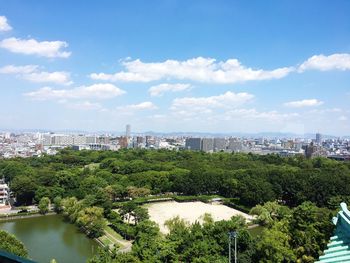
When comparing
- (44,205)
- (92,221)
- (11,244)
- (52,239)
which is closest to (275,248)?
(11,244)

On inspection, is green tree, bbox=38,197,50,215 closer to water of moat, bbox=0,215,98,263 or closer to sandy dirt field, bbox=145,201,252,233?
water of moat, bbox=0,215,98,263

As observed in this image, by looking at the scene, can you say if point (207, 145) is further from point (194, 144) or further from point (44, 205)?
point (44, 205)

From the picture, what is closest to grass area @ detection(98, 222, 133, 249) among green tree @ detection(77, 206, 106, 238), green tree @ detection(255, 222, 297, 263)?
green tree @ detection(77, 206, 106, 238)

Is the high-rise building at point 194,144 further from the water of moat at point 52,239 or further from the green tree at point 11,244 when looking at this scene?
the green tree at point 11,244

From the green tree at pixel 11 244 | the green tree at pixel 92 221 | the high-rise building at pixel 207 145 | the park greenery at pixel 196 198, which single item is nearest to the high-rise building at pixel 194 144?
the high-rise building at pixel 207 145

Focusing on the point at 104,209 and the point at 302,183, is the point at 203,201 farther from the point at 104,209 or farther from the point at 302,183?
the point at 104,209

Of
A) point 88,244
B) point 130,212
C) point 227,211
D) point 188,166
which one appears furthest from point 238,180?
point 88,244
